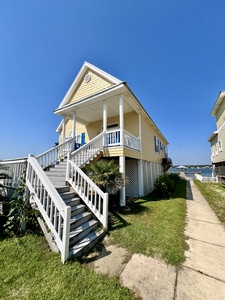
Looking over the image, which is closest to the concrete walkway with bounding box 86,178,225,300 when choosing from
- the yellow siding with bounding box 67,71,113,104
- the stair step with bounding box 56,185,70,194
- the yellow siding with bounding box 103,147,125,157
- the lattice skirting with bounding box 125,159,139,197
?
the stair step with bounding box 56,185,70,194

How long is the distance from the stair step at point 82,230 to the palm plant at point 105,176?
181 centimetres

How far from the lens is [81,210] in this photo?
4.36 m

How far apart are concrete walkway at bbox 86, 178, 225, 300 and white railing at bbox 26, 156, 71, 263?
884 mm

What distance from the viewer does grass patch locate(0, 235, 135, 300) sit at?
6.68 feet

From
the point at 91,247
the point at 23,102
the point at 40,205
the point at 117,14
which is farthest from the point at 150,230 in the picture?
the point at 23,102

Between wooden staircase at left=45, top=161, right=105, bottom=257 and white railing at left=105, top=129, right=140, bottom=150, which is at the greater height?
white railing at left=105, top=129, right=140, bottom=150

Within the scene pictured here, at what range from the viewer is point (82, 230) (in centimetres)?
354

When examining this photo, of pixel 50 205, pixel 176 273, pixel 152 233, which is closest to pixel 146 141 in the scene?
pixel 152 233

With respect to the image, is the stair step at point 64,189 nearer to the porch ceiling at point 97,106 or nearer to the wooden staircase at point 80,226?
the wooden staircase at point 80,226

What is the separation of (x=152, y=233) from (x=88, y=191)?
2.34m

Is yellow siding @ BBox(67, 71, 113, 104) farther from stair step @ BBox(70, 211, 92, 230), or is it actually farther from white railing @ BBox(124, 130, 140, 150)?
stair step @ BBox(70, 211, 92, 230)

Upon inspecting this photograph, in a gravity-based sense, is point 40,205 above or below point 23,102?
below

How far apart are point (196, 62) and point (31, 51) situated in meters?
11.1

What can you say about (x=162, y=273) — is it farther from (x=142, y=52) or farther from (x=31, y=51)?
(x=31, y=51)
